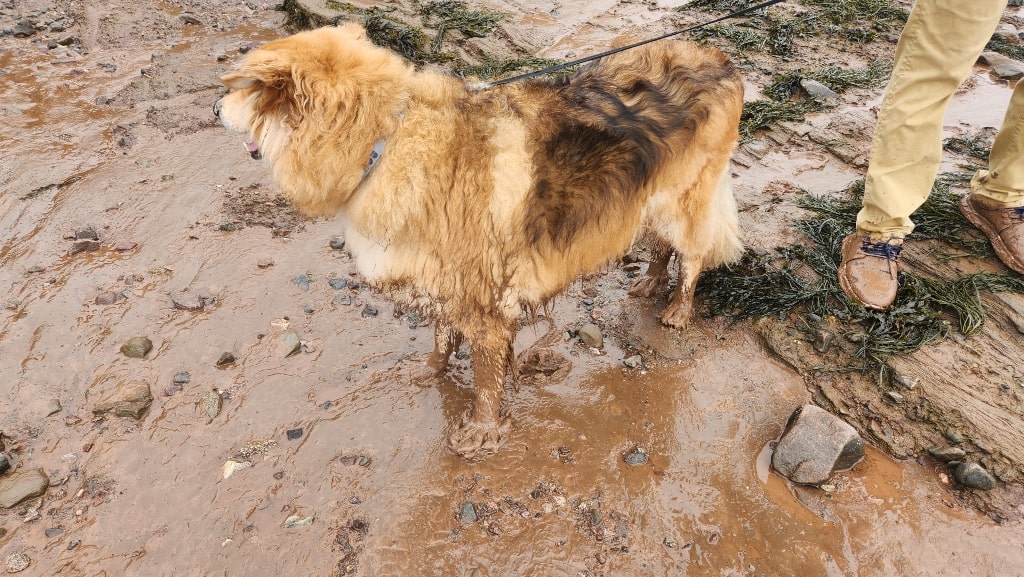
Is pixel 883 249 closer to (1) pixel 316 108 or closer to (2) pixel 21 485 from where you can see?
(1) pixel 316 108

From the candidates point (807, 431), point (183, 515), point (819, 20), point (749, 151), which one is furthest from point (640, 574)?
point (819, 20)

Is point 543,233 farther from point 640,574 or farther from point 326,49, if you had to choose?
point 640,574

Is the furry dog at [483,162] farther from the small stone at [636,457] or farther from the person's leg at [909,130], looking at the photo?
the person's leg at [909,130]

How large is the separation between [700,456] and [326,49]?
3060 millimetres

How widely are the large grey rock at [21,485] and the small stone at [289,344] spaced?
1.43 m

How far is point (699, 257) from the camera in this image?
4008mm

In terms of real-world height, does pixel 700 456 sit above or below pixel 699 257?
below

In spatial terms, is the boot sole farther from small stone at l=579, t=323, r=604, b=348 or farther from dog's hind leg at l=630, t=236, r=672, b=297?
small stone at l=579, t=323, r=604, b=348

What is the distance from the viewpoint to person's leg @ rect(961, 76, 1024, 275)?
3.71 metres

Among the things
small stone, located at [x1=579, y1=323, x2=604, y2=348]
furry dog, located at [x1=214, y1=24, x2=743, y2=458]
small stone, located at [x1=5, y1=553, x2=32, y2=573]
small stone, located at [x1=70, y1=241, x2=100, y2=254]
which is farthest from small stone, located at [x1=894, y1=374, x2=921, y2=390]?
small stone, located at [x1=70, y1=241, x2=100, y2=254]

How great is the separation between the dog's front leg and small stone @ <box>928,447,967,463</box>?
8.41 ft

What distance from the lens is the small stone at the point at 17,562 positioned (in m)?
2.74

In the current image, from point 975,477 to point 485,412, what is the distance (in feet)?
9.17

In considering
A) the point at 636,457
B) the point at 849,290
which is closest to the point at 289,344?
the point at 636,457
